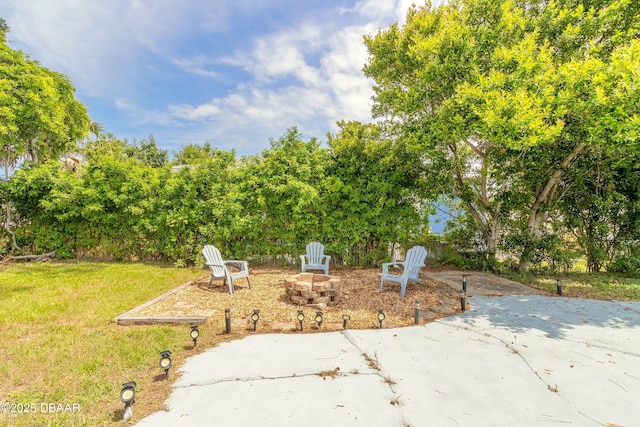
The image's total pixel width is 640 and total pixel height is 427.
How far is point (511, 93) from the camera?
4.43 metres

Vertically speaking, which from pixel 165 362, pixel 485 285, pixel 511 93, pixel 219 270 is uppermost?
pixel 511 93

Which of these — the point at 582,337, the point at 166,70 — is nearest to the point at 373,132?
the point at 582,337

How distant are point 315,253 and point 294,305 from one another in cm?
211

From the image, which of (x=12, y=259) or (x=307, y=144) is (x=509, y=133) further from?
(x=12, y=259)

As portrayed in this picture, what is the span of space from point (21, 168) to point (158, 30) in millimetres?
5483

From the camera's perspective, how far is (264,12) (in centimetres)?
677

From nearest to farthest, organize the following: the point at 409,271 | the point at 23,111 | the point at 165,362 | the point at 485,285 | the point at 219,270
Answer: the point at 165,362 → the point at 409,271 → the point at 219,270 → the point at 485,285 → the point at 23,111

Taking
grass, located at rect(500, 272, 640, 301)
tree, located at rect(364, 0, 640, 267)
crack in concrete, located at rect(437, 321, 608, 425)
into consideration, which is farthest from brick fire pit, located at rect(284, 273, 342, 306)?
grass, located at rect(500, 272, 640, 301)

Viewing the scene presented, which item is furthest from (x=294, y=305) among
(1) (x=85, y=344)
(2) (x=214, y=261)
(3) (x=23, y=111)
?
(3) (x=23, y=111)

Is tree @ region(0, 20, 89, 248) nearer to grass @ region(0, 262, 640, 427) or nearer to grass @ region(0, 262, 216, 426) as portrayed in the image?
grass @ region(0, 262, 640, 427)

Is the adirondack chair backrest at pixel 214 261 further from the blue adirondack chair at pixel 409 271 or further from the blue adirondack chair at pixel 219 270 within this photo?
the blue adirondack chair at pixel 409 271

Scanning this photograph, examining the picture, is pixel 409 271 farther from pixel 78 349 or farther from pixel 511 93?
pixel 78 349

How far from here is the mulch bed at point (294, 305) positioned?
12.7ft

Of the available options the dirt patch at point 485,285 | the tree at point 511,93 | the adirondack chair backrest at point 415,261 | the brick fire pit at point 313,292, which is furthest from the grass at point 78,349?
the tree at point 511,93
